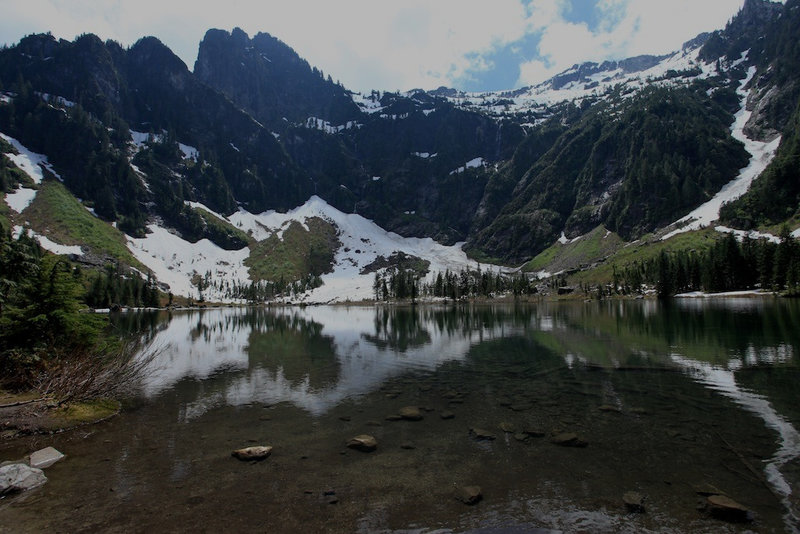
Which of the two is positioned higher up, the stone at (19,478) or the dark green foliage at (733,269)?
the dark green foliage at (733,269)

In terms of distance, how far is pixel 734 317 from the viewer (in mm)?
65688

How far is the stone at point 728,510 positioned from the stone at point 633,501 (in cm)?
175

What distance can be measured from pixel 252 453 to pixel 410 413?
8779mm

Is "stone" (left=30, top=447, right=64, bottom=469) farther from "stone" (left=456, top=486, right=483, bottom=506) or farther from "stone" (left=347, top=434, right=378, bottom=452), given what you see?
"stone" (left=456, top=486, right=483, bottom=506)

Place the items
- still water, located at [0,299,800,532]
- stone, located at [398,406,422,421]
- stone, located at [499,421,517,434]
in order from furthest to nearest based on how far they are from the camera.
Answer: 1. stone, located at [398,406,422,421]
2. stone, located at [499,421,517,434]
3. still water, located at [0,299,800,532]

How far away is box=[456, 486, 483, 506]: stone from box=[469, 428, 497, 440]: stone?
4.91 m

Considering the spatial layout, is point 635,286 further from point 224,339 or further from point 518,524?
point 518,524

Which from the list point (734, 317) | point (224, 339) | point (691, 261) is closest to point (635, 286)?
point (691, 261)

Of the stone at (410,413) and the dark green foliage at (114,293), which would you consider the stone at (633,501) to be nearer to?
the stone at (410,413)

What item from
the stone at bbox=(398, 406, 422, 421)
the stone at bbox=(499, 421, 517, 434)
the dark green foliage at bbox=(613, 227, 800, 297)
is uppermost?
the dark green foliage at bbox=(613, 227, 800, 297)

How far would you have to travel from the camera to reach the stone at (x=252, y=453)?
16.5 meters

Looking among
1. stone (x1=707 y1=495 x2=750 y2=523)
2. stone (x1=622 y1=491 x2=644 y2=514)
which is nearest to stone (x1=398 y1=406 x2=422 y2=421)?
stone (x1=622 y1=491 x2=644 y2=514)

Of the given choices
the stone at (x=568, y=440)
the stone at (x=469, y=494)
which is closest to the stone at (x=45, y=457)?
the stone at (x=469, y=494)

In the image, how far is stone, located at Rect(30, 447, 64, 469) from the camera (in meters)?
15.6
